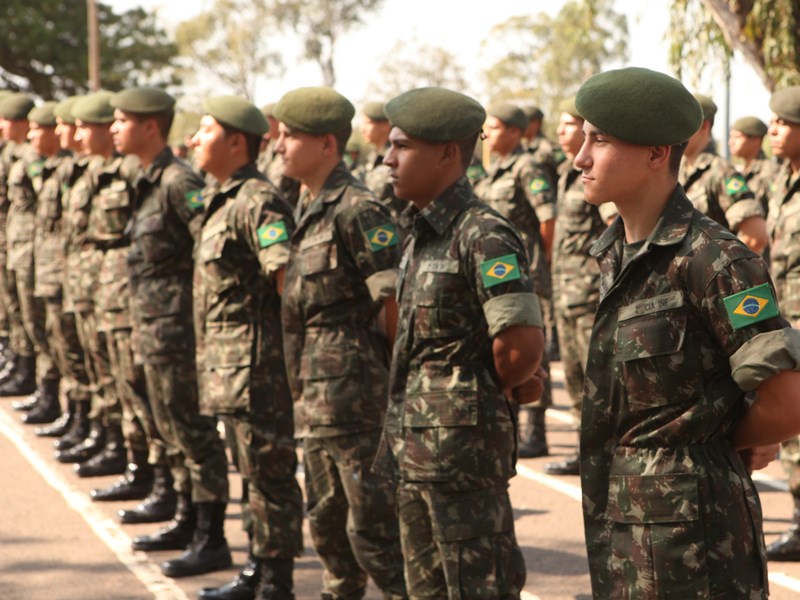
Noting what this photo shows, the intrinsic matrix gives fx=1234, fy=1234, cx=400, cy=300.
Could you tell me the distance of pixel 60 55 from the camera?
1378 inches

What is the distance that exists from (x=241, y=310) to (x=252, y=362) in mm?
231

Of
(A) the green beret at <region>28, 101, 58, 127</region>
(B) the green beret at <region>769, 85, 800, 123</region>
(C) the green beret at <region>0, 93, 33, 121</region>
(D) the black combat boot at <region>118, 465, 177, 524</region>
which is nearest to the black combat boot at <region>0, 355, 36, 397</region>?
(C) the green beret at <region>0, 93, 33, 121</region>

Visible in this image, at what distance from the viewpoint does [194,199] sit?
596cm

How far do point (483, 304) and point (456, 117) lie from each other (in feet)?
2.20

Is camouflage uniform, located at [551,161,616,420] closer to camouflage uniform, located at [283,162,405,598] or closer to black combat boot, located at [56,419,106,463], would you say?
camouflage uniform, located at [283,162,405,598]

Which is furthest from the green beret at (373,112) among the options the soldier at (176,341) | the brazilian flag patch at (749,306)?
the brazilian flag patch at (749,306)

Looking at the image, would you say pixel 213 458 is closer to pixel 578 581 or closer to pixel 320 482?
pixel 320 482

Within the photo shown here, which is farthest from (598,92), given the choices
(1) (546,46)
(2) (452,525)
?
(1) (546,46)

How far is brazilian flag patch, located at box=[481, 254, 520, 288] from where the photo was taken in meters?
3.81

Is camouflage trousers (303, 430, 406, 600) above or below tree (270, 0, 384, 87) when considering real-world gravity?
below

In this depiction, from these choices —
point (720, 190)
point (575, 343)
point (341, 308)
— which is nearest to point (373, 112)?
point (575, 343)

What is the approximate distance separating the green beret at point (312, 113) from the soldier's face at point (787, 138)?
2.52 metres

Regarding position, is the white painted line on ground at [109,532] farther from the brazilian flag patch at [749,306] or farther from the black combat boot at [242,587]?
the brazilian flag patch at [749,306]

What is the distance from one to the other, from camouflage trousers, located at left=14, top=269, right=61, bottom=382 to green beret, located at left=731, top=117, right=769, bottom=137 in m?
6.42
